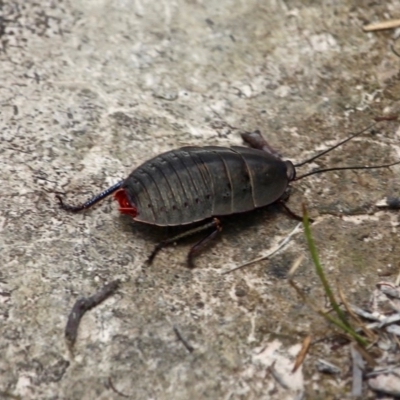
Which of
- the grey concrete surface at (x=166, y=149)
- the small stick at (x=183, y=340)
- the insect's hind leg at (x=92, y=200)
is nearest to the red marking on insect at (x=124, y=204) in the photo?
the insect's hind leg at (x=92, y=200)

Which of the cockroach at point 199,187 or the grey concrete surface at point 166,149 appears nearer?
the grey concrete surface at point 166,149

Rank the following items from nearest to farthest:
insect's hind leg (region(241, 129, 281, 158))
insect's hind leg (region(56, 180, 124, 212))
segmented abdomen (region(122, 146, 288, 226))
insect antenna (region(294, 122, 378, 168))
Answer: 1. segmented abdomen (region(122, 146, 288, 226))
2. insect's hind leg (region(56, 180, 124, 212))
3. insect antenna (region(294, 122, 378, 168))
4. insect's hind leg (region(241, 129, 281, 158))

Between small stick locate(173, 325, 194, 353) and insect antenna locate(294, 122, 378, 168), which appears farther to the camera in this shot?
insect antenna locate(294, 122, 378, 168)

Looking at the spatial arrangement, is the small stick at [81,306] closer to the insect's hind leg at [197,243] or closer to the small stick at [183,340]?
the insect's hind leg at [197,243]

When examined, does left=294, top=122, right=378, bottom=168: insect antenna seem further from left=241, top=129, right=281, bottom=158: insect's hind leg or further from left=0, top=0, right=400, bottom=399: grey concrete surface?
left=241, top=129, right=281, bottom=158: insect's hind leg

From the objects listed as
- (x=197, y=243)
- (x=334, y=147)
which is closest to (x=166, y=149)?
(x=197, y=243)

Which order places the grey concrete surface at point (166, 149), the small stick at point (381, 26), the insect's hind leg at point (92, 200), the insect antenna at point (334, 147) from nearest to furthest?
the grey concrete surface at point (166, 149) < the insect's hind leg at point (92, 200) < the insect antenna at point (334, 147) < the small stick at point (381, 26)

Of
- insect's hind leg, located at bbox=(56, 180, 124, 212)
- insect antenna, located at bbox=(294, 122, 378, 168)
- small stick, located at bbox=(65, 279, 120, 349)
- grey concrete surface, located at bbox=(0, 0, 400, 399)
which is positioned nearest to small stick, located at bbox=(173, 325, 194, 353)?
grey concrete surface, located at bbox=(0, 0, 400, 399)

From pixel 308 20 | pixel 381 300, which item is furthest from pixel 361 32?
pixel 381 300
